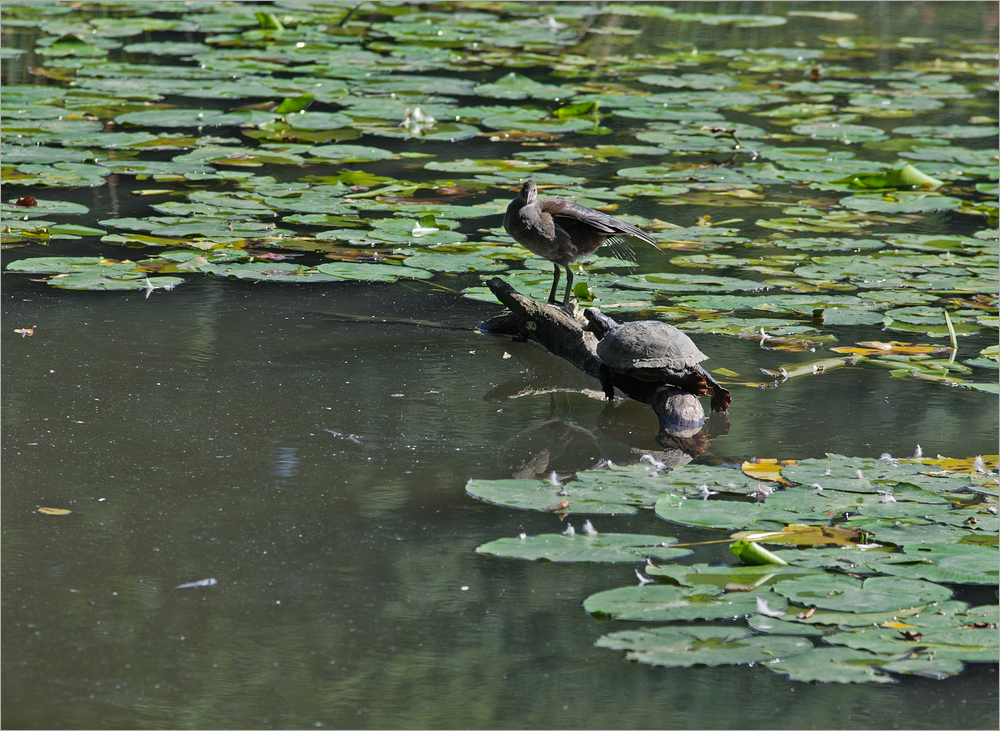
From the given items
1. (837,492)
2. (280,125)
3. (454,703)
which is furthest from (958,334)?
(280,125)

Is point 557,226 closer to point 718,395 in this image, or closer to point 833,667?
point 718,395

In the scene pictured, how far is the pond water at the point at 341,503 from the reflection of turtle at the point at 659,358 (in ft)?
0.48

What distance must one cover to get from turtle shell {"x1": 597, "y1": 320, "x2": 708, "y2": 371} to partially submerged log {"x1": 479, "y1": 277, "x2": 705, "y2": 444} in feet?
0.44

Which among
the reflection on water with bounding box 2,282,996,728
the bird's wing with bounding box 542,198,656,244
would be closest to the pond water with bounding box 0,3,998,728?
the reflection on water with bounding box 2,282,996,728

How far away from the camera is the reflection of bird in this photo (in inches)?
187

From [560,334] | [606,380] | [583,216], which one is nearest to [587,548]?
[606,380]

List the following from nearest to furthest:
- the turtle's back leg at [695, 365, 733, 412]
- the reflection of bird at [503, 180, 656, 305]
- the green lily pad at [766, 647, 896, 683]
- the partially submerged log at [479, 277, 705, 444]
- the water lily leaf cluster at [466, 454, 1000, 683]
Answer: the green lily pad at [766, 647, 896, 683] < the water lily leaf cluster at [466, 454, 1000, 683] < the turtle's back leg at [695, 365, 733, 412] < the partially submerged log at [479, 277, 705, 444] < the reflection of bird at [503, 180, 656, 305]

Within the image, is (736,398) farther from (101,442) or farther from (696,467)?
(101,442)

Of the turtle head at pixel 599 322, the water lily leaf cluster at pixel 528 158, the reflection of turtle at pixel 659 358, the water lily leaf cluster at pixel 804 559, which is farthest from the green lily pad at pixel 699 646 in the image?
the water lily leaf cluster at pixel 528 158

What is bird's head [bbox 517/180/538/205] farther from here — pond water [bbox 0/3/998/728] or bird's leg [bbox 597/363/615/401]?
bird's leg [bbox 597/363/615/401]

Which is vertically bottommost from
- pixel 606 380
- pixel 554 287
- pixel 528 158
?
pixel 606 380

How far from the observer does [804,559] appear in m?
2.90

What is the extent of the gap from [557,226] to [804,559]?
2.24 meters

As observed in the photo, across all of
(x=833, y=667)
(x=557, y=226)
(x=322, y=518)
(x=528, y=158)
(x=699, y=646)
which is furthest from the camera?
(x=528, y=158)
